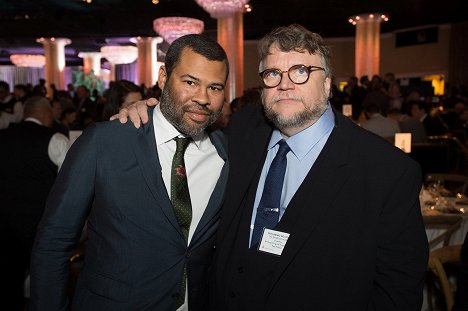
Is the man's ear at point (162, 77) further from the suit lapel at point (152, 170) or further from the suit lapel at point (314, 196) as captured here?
the suit lapel at point (314, 196)

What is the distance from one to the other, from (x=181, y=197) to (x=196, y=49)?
1.77 feet

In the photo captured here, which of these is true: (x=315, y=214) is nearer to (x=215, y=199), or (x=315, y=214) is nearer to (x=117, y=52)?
(x=215, y=199)

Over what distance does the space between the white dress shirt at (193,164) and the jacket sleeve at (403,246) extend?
0.64m

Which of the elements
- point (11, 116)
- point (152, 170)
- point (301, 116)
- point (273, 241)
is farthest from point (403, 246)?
point (11, 116)

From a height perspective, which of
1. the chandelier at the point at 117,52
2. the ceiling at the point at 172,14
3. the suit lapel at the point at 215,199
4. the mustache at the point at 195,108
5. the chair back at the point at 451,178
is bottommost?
the chair back at the point at 451,178

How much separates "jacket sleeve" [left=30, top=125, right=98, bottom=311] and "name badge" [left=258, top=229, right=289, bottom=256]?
2.05 feet

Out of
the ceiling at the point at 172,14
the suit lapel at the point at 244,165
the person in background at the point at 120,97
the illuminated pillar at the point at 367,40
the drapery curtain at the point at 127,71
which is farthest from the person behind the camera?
the drapery curtain at the point at 127,71

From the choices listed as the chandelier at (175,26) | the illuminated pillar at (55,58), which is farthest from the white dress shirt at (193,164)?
the illuminated pillar at (55,58)

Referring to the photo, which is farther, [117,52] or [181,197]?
[117,52]

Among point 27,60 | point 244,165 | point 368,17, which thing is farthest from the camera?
point 27,60

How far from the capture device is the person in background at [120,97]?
9.25 feet

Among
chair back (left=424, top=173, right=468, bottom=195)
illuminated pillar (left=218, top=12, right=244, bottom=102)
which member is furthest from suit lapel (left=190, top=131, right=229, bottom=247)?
illuminated pillar (left=218, top=12, right=244, bottom=102)

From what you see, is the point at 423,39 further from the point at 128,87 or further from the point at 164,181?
the point at 164,181

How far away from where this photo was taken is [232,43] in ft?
34.6
